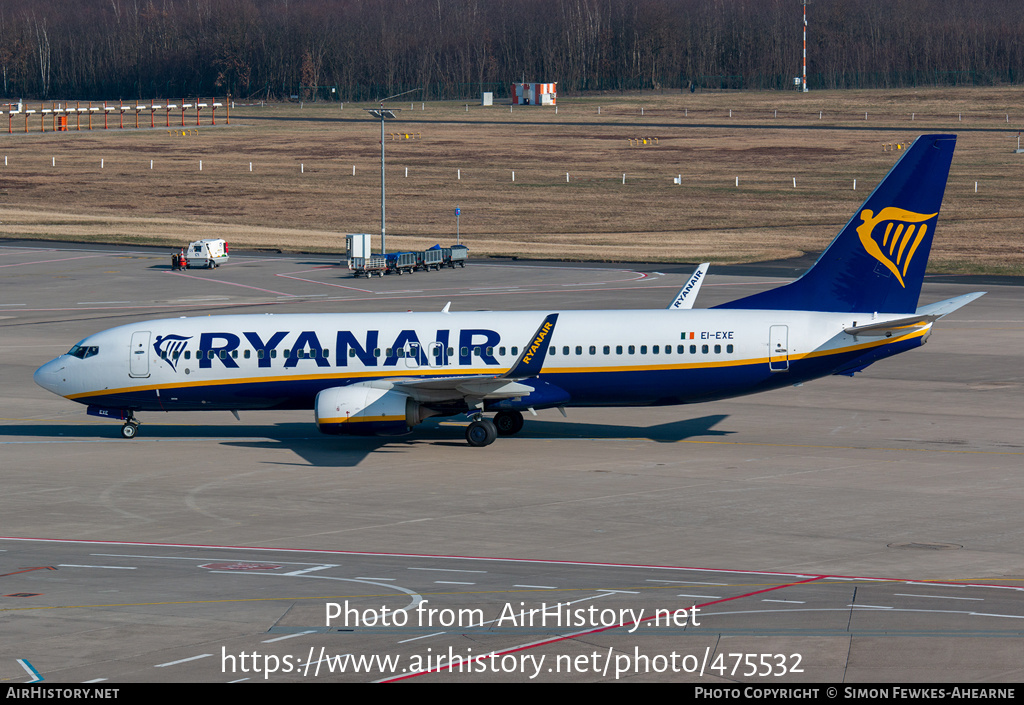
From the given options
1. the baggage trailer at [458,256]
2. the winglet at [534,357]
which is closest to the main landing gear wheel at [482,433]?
the winglet at [534,357]

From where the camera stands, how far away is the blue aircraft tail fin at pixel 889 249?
43312 millimetres

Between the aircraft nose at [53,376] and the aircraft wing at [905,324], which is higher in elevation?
the aircraft wing at [905,324]

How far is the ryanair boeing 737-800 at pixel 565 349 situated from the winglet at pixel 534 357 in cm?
8

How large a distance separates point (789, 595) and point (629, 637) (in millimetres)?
4599

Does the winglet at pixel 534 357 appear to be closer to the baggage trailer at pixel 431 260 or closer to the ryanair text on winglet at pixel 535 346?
the ryanair text on winglet at pixel 535 346

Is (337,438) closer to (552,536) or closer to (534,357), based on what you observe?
(534,357)

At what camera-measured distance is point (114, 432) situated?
159ft

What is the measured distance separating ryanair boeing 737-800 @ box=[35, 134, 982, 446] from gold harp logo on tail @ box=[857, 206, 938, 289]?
5 cm

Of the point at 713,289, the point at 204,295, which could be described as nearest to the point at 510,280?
the point at 713,289

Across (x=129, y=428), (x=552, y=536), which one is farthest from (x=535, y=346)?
(x=129, y=428)

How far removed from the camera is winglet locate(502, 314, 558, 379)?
41.2 m

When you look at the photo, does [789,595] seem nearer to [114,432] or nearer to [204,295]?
[114,432]

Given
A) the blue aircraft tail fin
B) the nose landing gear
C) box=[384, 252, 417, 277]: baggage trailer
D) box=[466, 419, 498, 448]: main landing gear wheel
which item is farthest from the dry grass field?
the nose landing gear

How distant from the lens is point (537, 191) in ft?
487
